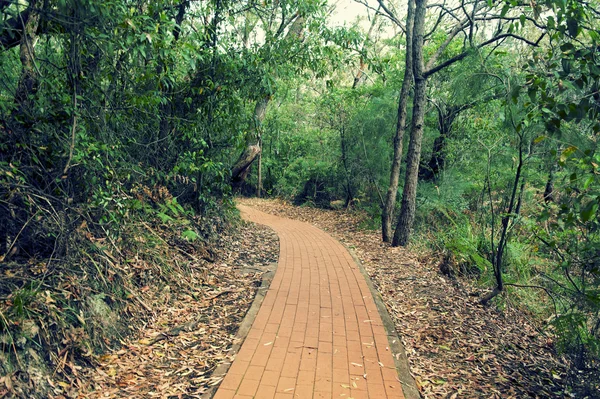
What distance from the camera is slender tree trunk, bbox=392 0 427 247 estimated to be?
8906 millimetres

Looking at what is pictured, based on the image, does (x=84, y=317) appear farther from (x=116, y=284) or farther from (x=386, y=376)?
(x=386, y=376)

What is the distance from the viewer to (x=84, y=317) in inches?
155

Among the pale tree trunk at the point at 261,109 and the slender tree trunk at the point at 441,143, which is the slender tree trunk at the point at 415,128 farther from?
the slender tree trunk at the point at 441,143

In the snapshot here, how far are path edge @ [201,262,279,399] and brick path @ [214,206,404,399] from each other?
0.06 m

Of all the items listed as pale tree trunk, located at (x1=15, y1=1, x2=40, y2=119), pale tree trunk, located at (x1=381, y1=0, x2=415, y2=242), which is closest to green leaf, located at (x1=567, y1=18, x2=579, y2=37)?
pale tree trunk, located at (x1=15, y1=1, x2=40, y2=119)

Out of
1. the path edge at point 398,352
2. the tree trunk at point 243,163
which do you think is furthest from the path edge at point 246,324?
the tree trunk at point 243,163

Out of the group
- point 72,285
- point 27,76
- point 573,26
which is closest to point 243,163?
point 27,76

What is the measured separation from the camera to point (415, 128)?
9188 mm

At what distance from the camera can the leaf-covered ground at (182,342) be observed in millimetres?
3598

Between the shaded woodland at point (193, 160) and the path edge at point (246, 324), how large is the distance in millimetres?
875

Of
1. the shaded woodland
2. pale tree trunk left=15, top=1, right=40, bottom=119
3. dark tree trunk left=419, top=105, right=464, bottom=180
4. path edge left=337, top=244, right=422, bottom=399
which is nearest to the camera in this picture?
the shaded woodland

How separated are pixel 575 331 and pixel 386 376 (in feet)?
6.43

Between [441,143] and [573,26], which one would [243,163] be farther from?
[573,26]

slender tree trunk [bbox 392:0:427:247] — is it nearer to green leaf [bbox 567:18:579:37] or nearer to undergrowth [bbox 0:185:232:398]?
undergrowth [bbox 0:185:232:398]
